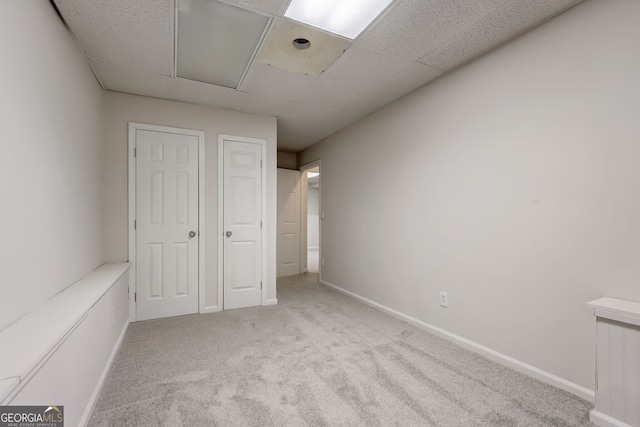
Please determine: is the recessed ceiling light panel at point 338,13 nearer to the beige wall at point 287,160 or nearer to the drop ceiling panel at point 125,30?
the drop ceiling panel at point 125,30

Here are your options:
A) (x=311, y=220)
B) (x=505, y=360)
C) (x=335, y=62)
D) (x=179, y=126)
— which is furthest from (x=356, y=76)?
(x=311, y=220)

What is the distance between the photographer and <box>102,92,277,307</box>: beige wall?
298cm

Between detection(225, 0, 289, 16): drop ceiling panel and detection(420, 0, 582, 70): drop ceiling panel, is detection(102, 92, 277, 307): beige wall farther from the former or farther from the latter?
detection(420, 0, 582, 70): drop ceiling panel

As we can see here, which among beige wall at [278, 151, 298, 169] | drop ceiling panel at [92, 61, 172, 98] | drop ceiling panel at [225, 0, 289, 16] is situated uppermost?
drop ceiling panel at [225, 0, 289, 16]

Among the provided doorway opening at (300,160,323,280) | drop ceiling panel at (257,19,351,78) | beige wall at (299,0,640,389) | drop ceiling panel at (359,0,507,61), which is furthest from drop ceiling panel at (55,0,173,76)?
doorway opening at (300,160,323,280)

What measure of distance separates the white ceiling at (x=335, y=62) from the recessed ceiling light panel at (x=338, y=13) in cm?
7

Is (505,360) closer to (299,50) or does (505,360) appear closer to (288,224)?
(299,50)

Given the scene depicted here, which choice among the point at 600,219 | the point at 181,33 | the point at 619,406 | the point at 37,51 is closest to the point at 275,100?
the point at 181,33

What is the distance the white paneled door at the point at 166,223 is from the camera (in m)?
3.11

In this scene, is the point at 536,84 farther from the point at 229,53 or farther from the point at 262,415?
the point at 262,415

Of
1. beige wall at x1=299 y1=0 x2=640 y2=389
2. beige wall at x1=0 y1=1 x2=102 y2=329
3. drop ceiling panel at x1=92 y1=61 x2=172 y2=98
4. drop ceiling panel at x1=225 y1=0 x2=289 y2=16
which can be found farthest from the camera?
drop ceiling panel at x1=92 y1=61 x2=172 y2=98

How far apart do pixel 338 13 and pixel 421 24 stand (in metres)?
0.58

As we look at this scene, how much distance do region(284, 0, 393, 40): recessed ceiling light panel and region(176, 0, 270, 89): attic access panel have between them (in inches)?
9.9

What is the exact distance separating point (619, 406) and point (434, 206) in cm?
174
